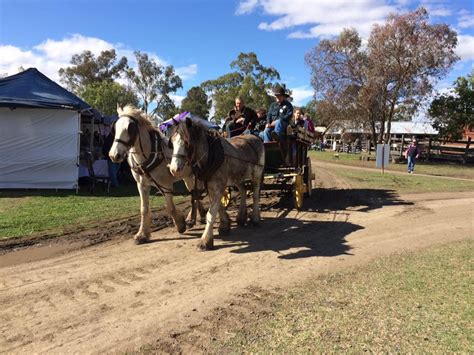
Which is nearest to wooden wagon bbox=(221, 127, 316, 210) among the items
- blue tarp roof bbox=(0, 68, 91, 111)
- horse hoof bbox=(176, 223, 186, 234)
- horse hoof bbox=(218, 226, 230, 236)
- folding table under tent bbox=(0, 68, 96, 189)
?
horse hoof bbox=(218, 226, 230, 236)

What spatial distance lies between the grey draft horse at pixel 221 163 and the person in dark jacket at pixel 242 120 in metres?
1.40

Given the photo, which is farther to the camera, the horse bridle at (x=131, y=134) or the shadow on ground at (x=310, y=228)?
the shadow on ground at (x=310, y=228)

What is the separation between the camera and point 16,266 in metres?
5.83

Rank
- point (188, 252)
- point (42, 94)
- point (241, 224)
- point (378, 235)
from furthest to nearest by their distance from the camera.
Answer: point (42, 94)
point (241, 224)
point (378, 235)
point (188, 252)

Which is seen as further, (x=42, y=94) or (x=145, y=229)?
(x=42, y=94)

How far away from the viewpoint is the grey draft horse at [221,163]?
6234mm

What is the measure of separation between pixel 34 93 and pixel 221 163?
9.12 m

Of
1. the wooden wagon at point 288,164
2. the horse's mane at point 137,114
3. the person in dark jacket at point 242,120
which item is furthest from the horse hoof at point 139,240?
the person in dark jacket at point 242,120

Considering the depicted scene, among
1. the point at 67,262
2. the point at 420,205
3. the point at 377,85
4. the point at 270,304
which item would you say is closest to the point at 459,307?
the point at 270,304

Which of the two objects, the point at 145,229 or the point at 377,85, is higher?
the point at 377,85

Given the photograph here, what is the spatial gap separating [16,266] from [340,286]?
4560 mm

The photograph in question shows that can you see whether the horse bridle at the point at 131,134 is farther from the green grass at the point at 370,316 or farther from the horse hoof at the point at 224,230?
the green grass at the point at 370,316

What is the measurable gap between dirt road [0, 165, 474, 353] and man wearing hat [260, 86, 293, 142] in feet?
6.29

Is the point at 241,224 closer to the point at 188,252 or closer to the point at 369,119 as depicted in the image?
the point at 188,252
